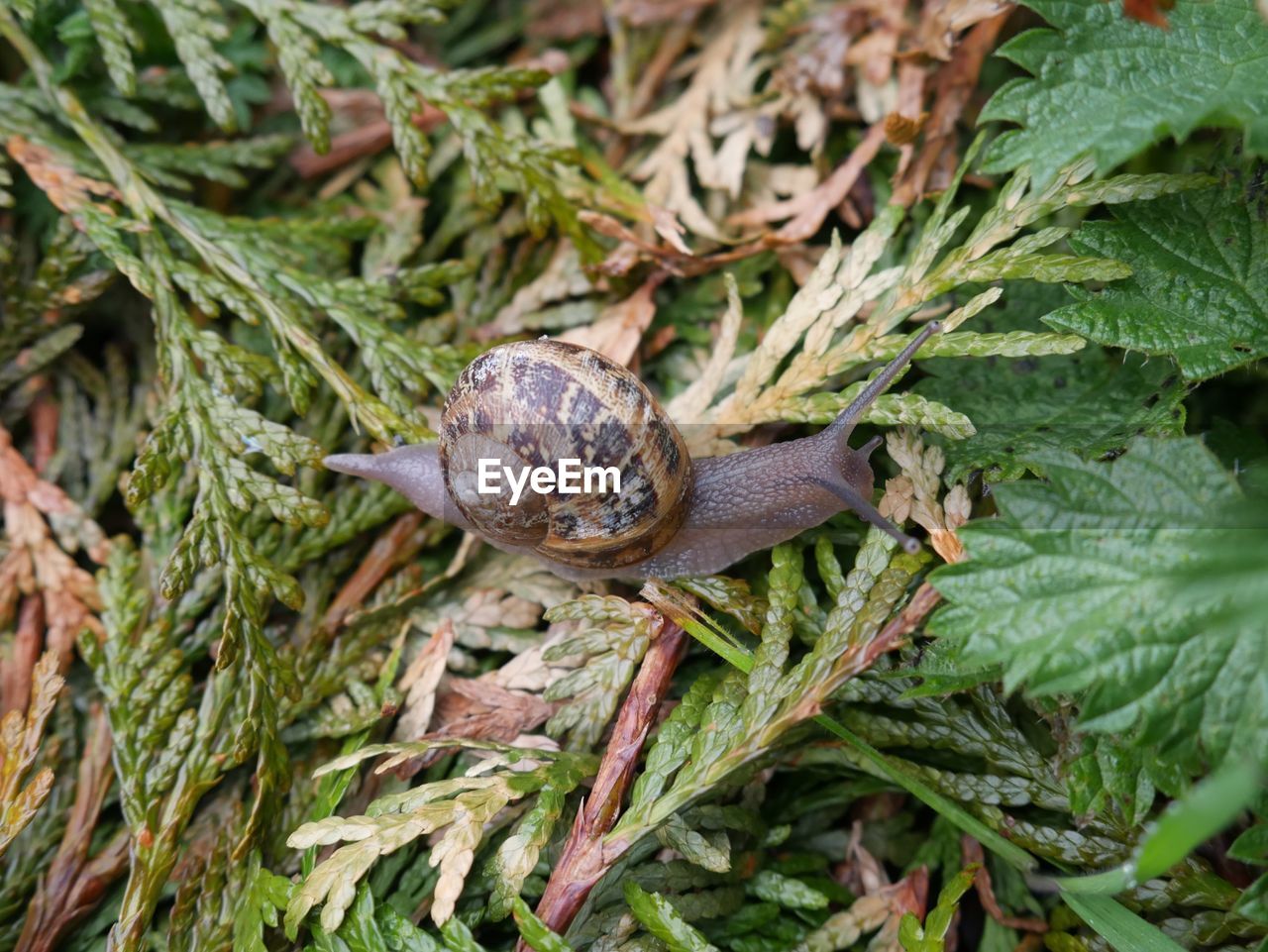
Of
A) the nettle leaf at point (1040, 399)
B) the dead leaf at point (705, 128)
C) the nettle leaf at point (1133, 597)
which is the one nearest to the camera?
the nettle leaf at point (1133, 597)

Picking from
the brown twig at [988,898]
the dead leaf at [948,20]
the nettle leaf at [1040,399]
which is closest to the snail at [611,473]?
the nettle leaf at [1040,399]

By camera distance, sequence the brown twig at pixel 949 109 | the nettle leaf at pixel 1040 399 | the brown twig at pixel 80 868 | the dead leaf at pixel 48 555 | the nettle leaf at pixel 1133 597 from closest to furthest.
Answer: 1. the nettle leaf at pixel 1133 597
2. the nettle leaf at pixel 1040 399
3. the brown twig at pixel 80 868
4. the dead leaf at pixel 48 555
5. the brown twig at pixel 949 109

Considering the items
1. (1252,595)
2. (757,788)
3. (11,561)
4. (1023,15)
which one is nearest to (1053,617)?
(1252,595)

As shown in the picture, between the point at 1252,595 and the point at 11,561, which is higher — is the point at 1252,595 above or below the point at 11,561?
above

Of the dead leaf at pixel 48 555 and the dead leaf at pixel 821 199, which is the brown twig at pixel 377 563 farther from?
the dead leaf at pixel 821 199

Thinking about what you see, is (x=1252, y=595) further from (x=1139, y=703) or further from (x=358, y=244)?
(x=358, y=244)

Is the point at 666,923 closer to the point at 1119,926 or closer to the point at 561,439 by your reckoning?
the point at 1119,926

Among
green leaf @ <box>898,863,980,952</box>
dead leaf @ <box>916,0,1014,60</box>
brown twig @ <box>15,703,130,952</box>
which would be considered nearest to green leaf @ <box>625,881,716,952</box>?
green leaf @ <box>898,863,980,952</box>
